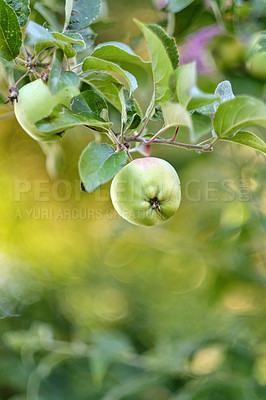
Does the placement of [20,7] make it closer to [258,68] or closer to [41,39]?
[41,39]

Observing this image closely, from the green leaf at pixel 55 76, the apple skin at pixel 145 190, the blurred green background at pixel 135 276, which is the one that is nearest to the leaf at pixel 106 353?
the blurred green background at pixel 135 276

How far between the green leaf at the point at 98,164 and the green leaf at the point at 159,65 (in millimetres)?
64

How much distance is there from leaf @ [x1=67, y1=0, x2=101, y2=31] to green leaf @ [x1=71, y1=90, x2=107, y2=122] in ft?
0.43

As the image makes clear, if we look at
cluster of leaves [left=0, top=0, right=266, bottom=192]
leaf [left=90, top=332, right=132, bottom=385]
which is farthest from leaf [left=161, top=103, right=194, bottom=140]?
leaf [left=90, top=332, right=132, bottom=385]

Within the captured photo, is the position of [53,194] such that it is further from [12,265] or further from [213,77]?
[213,77]

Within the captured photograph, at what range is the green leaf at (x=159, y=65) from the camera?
15.0 inches

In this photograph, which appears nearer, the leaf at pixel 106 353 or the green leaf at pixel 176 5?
the green leaf at pixel 176 5

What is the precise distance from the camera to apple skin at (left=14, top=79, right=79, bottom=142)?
18.1 inches

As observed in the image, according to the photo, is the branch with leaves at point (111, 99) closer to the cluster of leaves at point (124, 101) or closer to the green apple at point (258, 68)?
the cluster of leaves at point (124, 101)

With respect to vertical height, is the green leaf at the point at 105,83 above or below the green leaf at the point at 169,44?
below

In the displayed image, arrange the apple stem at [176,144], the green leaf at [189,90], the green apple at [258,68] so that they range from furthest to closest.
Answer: the green apple at [258,68]
the apple stem at [176,144]
the green leaf at [189,90]

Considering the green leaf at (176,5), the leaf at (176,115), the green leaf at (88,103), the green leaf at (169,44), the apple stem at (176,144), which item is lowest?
the apple stem at (176,144)

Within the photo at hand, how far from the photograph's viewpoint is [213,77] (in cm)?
90

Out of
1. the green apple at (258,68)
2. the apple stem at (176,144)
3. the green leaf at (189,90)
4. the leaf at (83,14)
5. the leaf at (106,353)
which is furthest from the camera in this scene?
the leaf at (106,353)
